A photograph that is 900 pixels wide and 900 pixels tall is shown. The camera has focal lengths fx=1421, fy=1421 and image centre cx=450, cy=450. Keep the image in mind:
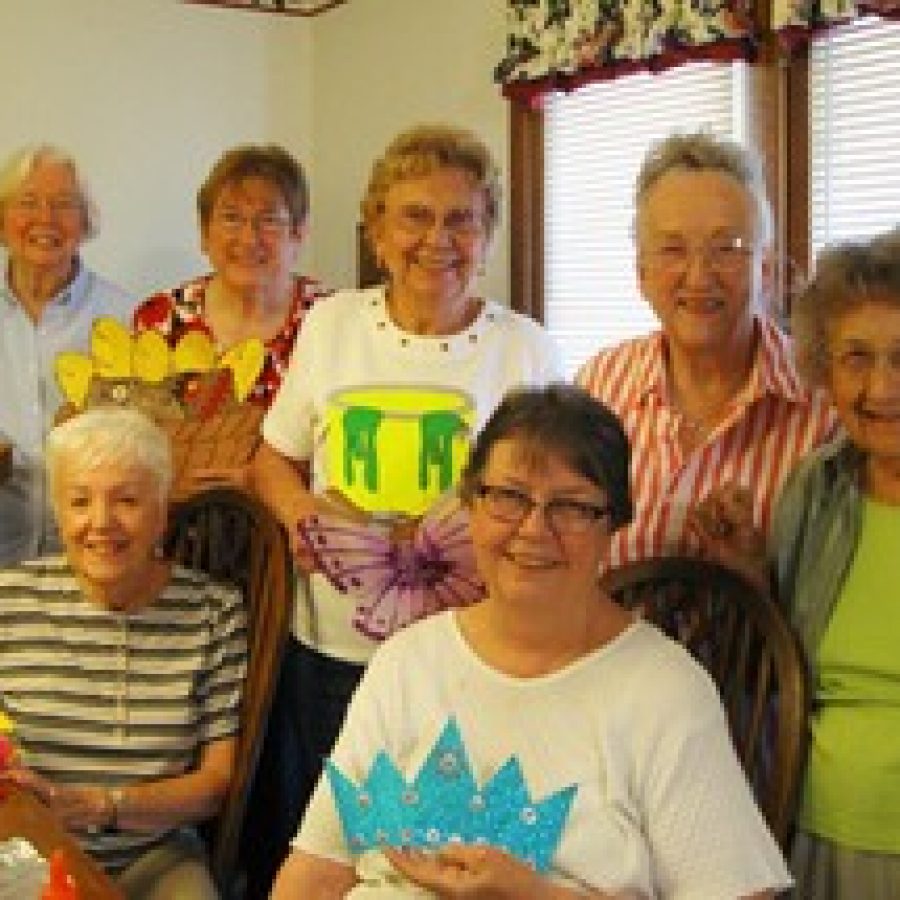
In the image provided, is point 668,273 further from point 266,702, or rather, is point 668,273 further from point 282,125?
point 282,125

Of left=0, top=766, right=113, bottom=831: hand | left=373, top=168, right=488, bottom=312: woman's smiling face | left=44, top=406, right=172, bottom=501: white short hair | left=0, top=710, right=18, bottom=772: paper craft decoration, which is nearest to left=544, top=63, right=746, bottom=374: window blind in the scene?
left=373, top=168, right=488, bottom=312: woman's smiling face

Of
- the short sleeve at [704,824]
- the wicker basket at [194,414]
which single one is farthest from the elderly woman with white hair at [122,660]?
the short sleeve at [704,824]

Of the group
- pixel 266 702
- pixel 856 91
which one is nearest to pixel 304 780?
pixel 266 702

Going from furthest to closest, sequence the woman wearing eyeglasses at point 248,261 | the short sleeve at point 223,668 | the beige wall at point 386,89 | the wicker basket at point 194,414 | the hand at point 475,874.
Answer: the beige wall at point 386,89 → the woman wearing eyeglasses at point 248,261 → the wicker basket at point 194,414 → the short sleeve at point 223,668 → the hand at point 475,874

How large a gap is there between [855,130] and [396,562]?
159 cm

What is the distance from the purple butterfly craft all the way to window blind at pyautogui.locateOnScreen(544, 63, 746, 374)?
1.52 meters

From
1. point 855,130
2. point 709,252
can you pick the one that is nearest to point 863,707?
point 709,252

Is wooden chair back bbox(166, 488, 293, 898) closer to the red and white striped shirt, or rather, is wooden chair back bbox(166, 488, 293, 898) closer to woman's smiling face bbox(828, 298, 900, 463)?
the red and white striped shirt

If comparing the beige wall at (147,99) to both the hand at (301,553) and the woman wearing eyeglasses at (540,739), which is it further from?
the woman wearing eyeglasses at (540,739)

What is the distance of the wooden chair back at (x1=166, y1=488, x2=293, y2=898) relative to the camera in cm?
205

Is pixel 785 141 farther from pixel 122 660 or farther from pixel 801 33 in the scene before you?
pixel 122 660

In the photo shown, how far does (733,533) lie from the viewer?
6.06 feet

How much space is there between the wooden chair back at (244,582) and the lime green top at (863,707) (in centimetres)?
80

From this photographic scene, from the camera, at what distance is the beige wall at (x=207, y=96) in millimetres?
4129
